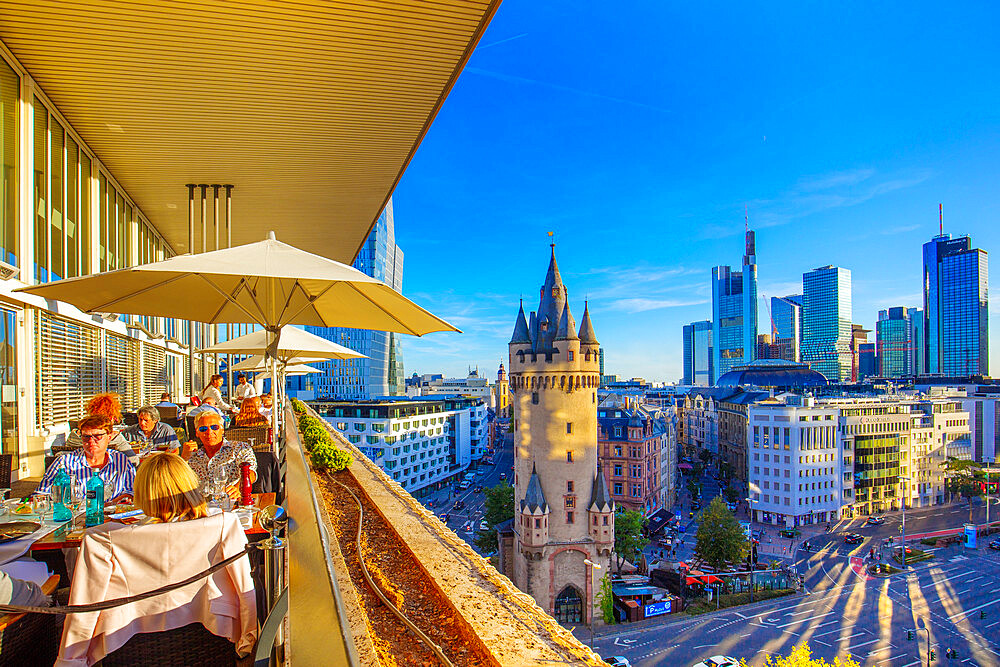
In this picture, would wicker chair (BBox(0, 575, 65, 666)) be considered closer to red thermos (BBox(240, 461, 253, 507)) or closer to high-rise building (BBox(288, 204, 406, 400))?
red thermos (BBox(240, 461, 253, 507))

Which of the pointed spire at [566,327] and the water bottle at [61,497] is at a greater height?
Answer: the pointed spire at [566,327]

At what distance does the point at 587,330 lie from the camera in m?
37.7

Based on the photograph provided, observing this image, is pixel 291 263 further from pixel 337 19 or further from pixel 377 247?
pixel 377 247

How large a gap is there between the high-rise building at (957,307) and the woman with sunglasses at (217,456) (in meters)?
192

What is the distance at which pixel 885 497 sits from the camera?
6122 centimetres

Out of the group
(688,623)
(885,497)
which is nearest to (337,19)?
(688,623)

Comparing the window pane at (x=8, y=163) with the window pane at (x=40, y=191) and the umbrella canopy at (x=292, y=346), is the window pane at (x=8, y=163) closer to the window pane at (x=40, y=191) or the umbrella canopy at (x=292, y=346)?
Result: the window pane at (x=40, y=191)

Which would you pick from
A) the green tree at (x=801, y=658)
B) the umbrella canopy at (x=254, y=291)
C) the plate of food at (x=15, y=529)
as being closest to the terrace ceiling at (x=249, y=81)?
the umbrella canopy at (x=254, y=291)

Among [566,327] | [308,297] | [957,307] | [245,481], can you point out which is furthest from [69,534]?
[957,307]

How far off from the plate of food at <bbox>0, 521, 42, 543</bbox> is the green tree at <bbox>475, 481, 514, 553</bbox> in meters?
39.9

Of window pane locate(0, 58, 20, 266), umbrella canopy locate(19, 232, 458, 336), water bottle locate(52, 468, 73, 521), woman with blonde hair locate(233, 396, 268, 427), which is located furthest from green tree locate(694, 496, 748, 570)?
water bottle locate(52, 468, 73, 521)

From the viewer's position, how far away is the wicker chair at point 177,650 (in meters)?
2.31

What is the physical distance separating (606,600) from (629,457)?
21.0 m

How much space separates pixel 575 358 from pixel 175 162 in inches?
1095
